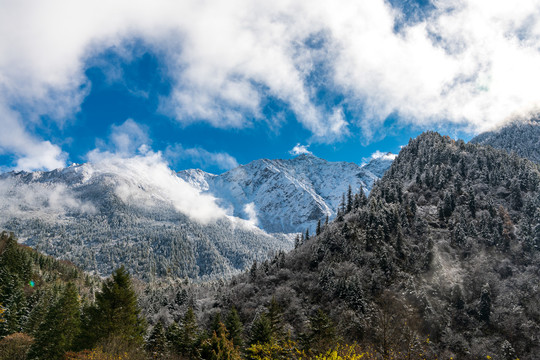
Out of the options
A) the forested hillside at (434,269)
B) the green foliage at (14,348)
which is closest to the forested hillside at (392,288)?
the forested hillside at (434,269)

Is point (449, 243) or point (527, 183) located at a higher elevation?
point (527, 183)

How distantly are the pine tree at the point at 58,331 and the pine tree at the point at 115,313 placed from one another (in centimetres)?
780

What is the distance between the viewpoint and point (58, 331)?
43.6 m

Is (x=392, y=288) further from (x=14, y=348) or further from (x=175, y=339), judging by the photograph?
(x=14, y=348)

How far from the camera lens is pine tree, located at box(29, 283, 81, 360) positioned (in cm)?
4200

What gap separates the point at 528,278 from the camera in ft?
340

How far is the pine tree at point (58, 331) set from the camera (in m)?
42.0

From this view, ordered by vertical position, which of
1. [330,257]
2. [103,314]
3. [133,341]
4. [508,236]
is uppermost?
[508,236]

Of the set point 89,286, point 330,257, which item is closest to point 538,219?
point 330,257

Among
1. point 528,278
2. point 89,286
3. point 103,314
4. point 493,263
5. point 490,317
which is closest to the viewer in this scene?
point 103,314

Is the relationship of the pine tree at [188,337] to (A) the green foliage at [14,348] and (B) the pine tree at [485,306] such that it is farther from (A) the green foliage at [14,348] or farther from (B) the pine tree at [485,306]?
(B) the pine tree at [485,306]

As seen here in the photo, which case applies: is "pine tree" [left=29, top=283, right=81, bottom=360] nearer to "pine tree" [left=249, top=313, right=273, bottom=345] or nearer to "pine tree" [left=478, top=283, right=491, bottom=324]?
"pine tree" [left=249, top=313, right=273, bottom=345]

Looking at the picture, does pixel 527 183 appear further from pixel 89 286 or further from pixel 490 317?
pixel 89 286

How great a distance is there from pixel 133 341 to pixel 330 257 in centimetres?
10131
